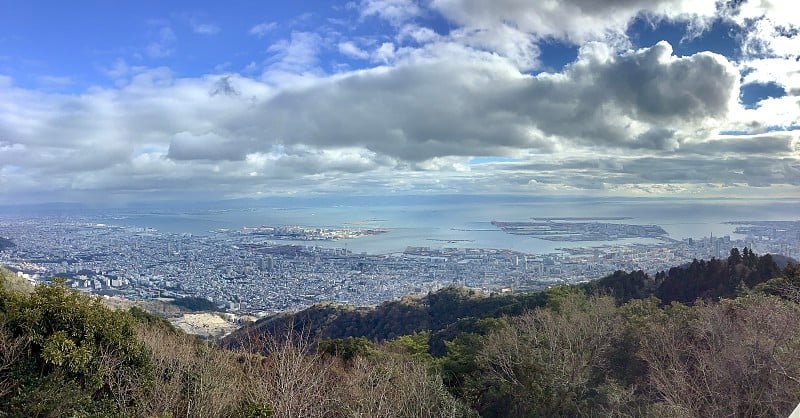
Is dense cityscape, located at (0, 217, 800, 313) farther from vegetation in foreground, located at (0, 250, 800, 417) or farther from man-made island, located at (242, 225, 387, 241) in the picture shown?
vegetation in foreground, located at (0, 250, 800, 417)

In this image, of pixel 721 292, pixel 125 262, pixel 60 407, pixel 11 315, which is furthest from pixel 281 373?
pixel 125 262

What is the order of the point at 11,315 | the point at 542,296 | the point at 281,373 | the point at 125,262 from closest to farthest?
the point at 11,315 → the point at 281,373 → the point at 542,296 → the point at 125,262

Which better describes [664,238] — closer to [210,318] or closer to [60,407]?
[210,318]

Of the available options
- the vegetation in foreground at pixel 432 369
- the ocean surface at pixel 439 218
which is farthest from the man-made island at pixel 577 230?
the vegetation in foreground at pixel 432 369

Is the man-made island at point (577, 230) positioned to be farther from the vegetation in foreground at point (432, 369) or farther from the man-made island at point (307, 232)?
the vegetation in foreground at point (432, 369)

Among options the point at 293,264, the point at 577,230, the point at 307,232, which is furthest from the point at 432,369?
the point at 307,232

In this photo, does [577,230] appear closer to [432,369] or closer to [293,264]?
[293,264]

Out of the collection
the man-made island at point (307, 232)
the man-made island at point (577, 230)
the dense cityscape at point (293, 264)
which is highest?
the man-made island at point (577, 230)
